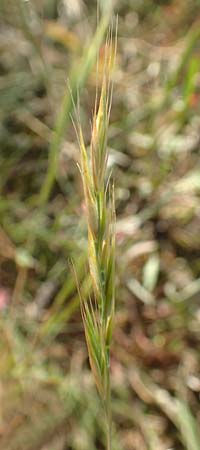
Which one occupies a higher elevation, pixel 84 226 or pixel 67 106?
pixel 67 106

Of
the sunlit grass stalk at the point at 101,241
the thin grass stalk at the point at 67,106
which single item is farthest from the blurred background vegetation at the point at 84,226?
the sunlit grass stalk at the point at 101,241

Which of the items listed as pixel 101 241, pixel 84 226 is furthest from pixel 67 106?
pixel 101 241

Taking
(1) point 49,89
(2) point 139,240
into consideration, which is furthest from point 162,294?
(1) point 49,89

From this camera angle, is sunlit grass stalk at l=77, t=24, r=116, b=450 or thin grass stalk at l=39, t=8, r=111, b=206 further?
thin grass stalk at l=39, t=8, r=111, b=206

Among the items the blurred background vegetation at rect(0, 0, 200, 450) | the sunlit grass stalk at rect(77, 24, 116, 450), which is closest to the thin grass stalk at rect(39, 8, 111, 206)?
the blurred background vegetation at rect(0, 0, 200, 450)

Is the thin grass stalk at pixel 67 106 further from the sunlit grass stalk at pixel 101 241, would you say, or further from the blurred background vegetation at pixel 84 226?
the sunlit grass stalk at pixel 101 241

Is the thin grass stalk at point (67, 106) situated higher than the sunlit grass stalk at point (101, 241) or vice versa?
the thin grass stalk at point (67, 106)

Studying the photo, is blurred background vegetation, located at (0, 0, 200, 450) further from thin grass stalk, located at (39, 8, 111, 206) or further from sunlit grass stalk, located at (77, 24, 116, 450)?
sunlit grass stalk, located at (77, 24, 116, 450)

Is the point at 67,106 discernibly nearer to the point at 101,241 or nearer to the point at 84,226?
the point at 84,226

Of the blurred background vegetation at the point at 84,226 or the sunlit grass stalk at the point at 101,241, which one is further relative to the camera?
the blurred background vegetation at the point at 84,226

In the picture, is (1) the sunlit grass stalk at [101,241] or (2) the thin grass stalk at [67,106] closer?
(1) the sunlit grass stalk at [101,241]
